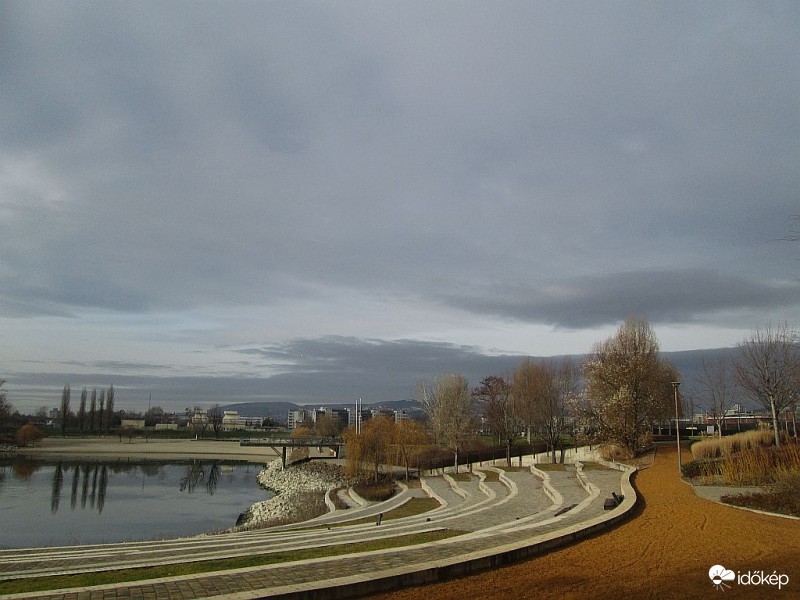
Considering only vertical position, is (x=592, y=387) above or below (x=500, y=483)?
above

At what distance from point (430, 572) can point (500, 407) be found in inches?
1775

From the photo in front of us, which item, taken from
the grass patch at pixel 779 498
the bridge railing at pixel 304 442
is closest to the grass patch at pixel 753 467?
the grass patch at pixel 779 498

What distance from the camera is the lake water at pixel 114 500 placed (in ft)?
→ 88.7

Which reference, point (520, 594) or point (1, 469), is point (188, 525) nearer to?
point (520, 594)

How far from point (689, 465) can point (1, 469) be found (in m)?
64.8

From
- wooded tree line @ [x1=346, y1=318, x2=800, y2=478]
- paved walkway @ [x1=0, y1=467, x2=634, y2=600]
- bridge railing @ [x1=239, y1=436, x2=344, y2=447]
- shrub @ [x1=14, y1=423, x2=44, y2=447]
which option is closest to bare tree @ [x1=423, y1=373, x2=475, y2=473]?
wooded tree line @ [x1=346, y1=318, x2=800, y2=478]

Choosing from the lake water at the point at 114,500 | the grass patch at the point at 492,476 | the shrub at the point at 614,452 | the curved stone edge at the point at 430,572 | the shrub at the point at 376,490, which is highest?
the curved stone edge at the point at 430,572

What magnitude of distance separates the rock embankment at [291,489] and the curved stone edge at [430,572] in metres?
18.2

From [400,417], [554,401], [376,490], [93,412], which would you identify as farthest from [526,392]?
[93,412]

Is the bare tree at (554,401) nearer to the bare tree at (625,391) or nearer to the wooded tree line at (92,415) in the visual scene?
the bare tree at (625,391)

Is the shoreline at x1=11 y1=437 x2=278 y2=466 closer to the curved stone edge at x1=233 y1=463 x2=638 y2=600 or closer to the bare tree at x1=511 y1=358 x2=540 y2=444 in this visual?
the bare tree at x1=511 y1=358 x2=540 y2=444

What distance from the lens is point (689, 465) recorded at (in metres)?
24.1

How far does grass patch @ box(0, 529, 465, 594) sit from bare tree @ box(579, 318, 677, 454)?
25613mm

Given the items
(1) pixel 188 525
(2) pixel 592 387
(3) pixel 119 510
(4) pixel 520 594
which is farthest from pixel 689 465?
(3) pixel 119 510
